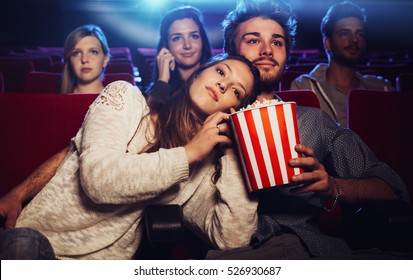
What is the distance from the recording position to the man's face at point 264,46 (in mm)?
974

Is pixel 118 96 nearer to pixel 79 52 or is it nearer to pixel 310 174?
pixel 310 174

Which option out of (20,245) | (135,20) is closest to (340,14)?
(20,245)

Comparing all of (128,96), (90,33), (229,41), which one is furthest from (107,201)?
(90,33)

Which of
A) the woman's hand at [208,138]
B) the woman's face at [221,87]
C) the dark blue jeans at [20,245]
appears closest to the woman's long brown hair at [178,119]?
the woman's face at [221,87]

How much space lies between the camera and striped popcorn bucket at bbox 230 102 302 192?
63 centimetres

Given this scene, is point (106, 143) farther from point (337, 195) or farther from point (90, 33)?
point (90, 33)

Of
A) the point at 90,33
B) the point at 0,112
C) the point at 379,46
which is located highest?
the point at 90,33

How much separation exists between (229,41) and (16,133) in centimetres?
51

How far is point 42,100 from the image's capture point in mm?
939

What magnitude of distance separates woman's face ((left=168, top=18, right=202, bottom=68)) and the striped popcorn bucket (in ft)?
3.24

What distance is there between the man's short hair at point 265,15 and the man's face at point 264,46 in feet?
0.04

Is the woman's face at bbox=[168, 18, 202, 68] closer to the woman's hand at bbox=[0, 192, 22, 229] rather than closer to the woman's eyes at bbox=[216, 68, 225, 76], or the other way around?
the woman's eyes at bbox=[216, 68, 225, 76]
